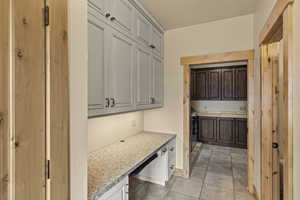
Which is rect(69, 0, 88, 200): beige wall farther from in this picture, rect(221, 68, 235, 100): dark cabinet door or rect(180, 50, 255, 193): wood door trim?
rect(221, 68, 235, 100): dark cabinet door

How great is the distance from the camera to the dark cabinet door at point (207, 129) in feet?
16.2

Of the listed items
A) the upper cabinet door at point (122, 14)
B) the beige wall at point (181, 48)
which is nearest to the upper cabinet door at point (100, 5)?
the upper cabinet door at point (122, 14)

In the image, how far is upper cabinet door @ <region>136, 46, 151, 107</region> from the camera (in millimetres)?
2162

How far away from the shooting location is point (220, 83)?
497 centimetres

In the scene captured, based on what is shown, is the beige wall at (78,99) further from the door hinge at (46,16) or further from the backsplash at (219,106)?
the backsplash at (219,106)

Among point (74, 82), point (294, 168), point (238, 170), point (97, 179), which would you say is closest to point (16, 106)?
point (74, 82)

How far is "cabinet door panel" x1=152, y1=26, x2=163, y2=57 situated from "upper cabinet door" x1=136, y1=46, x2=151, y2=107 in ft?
0.98

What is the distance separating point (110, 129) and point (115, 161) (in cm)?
68

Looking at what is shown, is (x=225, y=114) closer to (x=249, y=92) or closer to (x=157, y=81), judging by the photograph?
(x=249, y=92)

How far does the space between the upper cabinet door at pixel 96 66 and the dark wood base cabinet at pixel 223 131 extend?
4.23m

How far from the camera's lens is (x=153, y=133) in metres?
3.07

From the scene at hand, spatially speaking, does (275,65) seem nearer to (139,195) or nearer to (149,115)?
(149,115)

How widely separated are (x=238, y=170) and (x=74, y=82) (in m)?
3.54

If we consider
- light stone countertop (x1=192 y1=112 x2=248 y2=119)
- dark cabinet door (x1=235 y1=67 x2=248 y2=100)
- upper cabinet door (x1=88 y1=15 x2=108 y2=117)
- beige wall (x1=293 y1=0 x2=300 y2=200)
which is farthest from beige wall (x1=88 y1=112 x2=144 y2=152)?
dark cabinet door (x1=235 y1=67 x2=248 y2=100)
